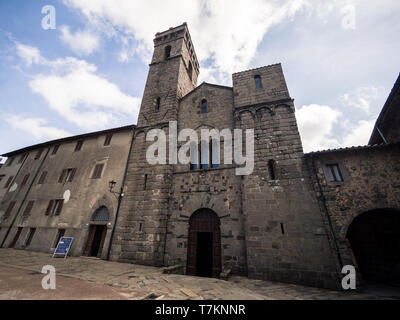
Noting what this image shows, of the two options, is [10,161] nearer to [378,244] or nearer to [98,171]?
[98,171]

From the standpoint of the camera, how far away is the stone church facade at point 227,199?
255 inches

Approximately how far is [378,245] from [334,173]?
4883 mm

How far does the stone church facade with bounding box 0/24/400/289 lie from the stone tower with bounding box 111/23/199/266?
0.07m

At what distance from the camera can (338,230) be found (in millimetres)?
6285

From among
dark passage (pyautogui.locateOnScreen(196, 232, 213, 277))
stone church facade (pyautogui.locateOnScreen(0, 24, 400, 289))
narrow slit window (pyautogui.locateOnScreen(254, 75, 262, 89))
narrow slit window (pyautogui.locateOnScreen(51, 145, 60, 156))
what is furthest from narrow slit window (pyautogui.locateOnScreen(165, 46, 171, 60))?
dark passage (pyautogui.locateOnScreen(196, 232, 213, 277))

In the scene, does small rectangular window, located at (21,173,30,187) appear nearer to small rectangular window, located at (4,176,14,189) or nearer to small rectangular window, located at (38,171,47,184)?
small rectangular window, located at (38,171,47,184)

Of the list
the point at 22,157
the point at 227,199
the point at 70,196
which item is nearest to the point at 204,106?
the point at 227,199

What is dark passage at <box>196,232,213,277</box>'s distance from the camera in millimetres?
8484

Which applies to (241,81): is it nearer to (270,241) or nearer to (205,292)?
(270,241)

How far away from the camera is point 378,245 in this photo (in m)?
8.20

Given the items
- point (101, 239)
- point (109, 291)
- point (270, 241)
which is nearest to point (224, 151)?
point (270, 241)

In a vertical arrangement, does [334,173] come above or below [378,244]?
above

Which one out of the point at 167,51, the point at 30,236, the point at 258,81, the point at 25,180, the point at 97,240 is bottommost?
the point at 97,240
